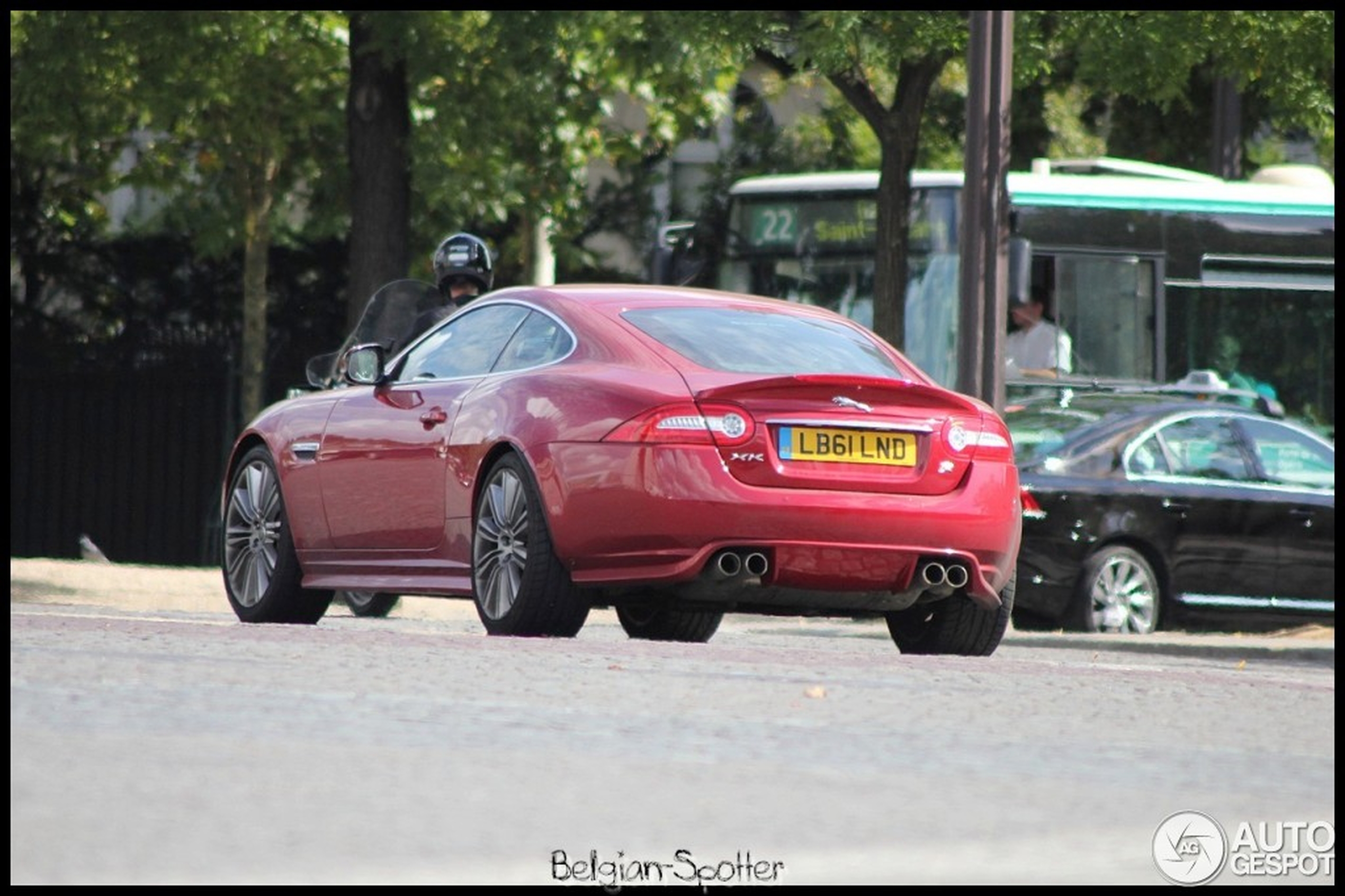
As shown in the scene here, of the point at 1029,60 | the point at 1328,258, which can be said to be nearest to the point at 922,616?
the point at 1029,60

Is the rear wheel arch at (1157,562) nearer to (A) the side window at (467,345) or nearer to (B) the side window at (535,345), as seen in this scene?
(A) the side window at (467,345)

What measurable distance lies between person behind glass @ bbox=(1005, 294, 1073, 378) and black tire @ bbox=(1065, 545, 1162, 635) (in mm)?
3987

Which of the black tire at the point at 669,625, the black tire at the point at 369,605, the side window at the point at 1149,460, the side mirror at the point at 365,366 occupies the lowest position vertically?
the black tire at the point at 369,605

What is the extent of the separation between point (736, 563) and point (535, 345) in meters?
1.32

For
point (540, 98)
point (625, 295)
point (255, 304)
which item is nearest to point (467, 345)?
point (625, 295)

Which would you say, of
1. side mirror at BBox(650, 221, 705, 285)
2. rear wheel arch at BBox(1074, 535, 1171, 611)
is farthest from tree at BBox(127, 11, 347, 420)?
rear wheel arch at BBox(1074, 535, 1171, 611)

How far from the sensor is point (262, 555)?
12.0 meters

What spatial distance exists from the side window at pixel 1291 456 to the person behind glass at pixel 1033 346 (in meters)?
3.32

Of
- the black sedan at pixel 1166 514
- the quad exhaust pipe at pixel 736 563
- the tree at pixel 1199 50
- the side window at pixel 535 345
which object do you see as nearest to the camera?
the quad exhaust pipe at pixel 736 563

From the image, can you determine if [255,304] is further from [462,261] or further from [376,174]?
[462,261]

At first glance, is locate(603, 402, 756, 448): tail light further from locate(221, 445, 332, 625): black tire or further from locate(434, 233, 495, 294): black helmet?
locate(434, 233, 495, 294): black helmet

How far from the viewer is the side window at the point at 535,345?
34.7 ft

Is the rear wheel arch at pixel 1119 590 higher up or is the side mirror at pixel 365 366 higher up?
the side mirror at pixel 365 366

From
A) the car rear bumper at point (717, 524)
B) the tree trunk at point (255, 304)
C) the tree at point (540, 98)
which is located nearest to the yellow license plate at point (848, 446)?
the car rear bumper at point (717, 524)
